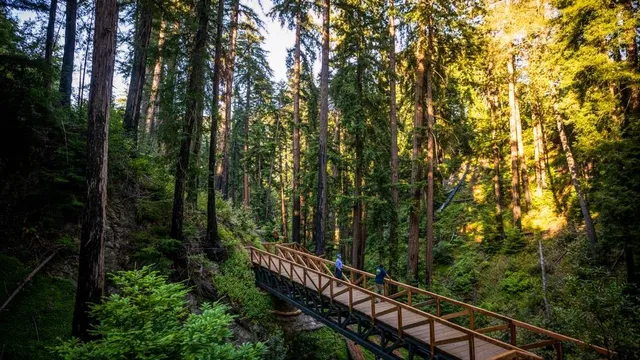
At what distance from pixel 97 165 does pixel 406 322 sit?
336 inches

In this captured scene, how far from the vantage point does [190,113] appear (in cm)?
1088

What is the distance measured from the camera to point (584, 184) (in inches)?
573

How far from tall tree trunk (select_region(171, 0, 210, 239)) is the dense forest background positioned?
0.07 meters

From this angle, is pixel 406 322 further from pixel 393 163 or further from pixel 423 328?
pixel 393 163

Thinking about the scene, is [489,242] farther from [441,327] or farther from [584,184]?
[441,327]

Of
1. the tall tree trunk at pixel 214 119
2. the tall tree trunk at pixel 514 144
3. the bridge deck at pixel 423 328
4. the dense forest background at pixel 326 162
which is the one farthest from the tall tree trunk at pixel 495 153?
the tall tree trunk at pixel 214 119

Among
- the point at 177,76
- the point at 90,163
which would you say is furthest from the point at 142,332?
the point at 177,76

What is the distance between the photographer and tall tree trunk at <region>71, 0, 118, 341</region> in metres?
5.86

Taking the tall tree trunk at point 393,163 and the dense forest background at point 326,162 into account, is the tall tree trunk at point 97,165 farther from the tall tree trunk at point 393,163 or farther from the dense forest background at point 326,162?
the tall tree trunk at point 393,163

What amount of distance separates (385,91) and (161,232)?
44.6 ft

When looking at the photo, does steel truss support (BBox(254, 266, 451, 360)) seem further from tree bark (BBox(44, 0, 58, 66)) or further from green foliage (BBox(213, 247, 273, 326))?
tree bark (BBox(44, 0, 58, 66))

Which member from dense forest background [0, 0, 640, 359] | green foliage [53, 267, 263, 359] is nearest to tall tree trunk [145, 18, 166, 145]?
dense forest background [0, 0, 640, 359]

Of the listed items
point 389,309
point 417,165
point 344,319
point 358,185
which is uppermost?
point 417,165

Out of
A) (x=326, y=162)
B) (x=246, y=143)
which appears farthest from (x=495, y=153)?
(x=246, y=143)
